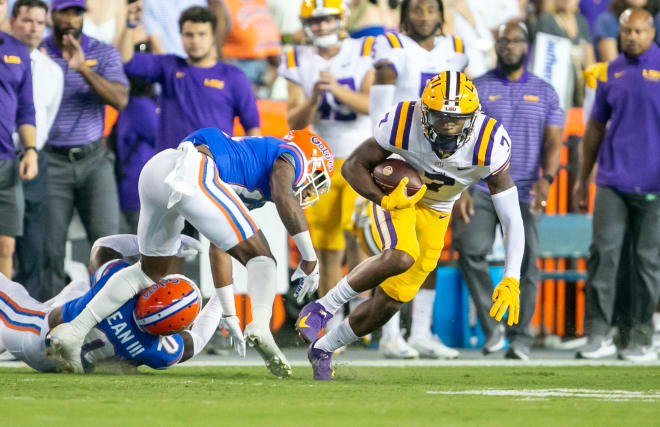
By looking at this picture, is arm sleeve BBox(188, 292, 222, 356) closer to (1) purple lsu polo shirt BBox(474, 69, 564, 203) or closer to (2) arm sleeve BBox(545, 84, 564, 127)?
(1) purple lsu polo shirt BBox(474, 69, 564, 203)

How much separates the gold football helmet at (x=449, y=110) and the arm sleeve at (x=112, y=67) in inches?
106

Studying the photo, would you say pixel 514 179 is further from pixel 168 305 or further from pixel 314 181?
pixel 168 305

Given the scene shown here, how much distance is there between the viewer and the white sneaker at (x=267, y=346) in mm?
5828

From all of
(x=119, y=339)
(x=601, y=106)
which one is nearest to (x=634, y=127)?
(x=601, y=106)

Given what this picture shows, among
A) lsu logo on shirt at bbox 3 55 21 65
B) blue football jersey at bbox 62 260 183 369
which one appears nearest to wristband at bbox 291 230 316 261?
blue football jersey at bbox 62 260 183 369

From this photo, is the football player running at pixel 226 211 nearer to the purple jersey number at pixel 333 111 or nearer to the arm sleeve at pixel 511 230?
the arm sleeve at pixel 511 230

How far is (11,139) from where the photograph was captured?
8141 mm

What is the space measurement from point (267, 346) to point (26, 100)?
10.2 ft

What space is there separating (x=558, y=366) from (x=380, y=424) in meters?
3.92

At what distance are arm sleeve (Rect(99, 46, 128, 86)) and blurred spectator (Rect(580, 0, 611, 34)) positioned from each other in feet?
17.0

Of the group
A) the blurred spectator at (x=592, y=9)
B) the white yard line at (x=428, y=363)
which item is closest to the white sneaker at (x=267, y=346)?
the white yard line at (x=428, y=363)

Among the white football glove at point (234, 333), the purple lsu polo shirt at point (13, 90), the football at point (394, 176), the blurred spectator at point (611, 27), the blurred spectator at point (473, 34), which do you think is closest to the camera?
the white football glove at point (234, 333)

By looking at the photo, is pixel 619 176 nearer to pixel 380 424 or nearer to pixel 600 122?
pixel 600 122

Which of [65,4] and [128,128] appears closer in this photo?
[65,4]
